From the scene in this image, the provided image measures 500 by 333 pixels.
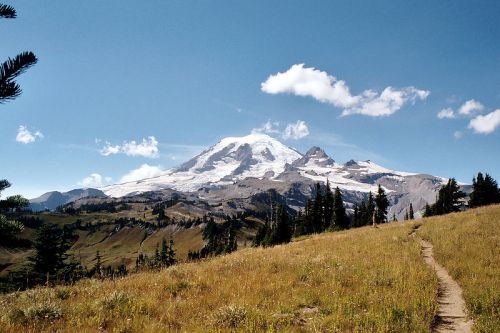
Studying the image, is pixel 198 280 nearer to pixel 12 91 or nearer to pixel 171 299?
pixel 171 299

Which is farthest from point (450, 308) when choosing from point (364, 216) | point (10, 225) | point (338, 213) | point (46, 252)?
point (364, 216)

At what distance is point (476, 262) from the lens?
50.8ft

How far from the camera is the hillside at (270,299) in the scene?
26.0ft

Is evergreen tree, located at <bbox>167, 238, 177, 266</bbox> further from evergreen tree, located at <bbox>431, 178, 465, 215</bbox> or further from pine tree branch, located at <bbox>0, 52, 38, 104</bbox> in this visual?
evergreen tree, located at <bbox>431, 178, 465, 215</bbox>

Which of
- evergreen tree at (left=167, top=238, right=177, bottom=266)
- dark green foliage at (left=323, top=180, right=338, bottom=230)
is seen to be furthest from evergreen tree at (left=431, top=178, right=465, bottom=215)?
evergreen tree at (left=167, top=238, right=177, bottom=266)

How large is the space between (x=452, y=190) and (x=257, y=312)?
104435 millimetres

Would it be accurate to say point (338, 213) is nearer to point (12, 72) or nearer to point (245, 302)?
point (245, 302)

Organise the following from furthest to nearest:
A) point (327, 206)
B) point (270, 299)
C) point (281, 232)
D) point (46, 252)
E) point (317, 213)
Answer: point (317, 213) < point (327, 206) < point (281, 232) < point (46, 252) < point (270, 299)

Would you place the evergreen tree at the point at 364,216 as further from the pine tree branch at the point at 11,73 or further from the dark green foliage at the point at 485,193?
the pine tree branch at the point at 11,73

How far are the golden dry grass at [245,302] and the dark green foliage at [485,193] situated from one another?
99.6m

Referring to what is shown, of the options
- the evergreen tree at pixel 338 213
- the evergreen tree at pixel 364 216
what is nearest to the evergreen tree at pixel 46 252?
the evergreen tree at pixel 338 213

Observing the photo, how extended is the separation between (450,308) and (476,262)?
21.5 ft

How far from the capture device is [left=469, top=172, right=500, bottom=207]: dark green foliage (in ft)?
319

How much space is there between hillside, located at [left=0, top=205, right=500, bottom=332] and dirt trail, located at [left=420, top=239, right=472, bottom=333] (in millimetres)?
266
